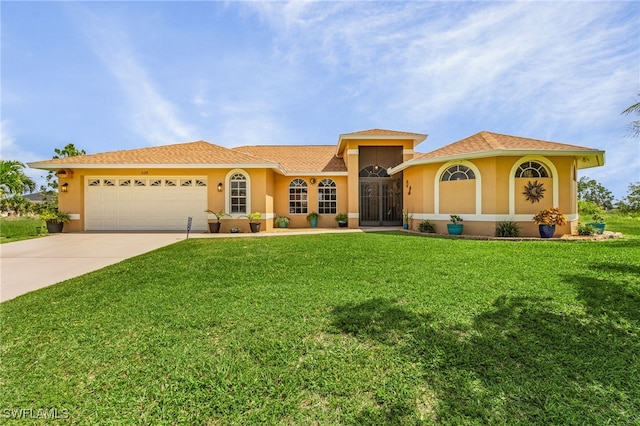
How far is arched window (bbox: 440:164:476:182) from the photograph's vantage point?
11531 mm

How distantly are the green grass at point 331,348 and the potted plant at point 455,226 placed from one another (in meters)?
5.93

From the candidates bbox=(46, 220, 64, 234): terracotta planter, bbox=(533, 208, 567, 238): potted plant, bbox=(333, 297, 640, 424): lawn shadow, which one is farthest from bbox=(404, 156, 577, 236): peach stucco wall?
bbox=(46, 220, 64, 234): terracotta planter

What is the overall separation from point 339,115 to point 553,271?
53.3 feet

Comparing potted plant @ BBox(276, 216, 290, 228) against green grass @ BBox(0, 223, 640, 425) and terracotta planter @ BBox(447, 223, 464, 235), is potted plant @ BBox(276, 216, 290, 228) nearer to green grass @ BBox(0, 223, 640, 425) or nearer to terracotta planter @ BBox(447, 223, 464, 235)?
terracotta planter @ BBox(447, 223, 464, 235)

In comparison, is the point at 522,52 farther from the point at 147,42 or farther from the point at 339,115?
the point at 147,42

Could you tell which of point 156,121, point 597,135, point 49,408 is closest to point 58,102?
point 156,121

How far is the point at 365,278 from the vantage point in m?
5.22

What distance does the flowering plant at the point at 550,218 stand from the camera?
10.2 meters

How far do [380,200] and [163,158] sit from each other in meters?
12.1

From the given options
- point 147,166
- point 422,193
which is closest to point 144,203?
point 147,166

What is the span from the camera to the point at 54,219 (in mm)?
13133

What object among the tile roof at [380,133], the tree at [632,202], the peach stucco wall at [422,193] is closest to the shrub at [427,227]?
the peach stucco wall at [422,193]

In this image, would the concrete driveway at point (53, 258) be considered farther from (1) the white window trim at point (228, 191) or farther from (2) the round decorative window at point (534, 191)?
(2) the round decorative window at point (534, 191)

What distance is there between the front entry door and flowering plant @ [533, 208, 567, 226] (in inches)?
282
